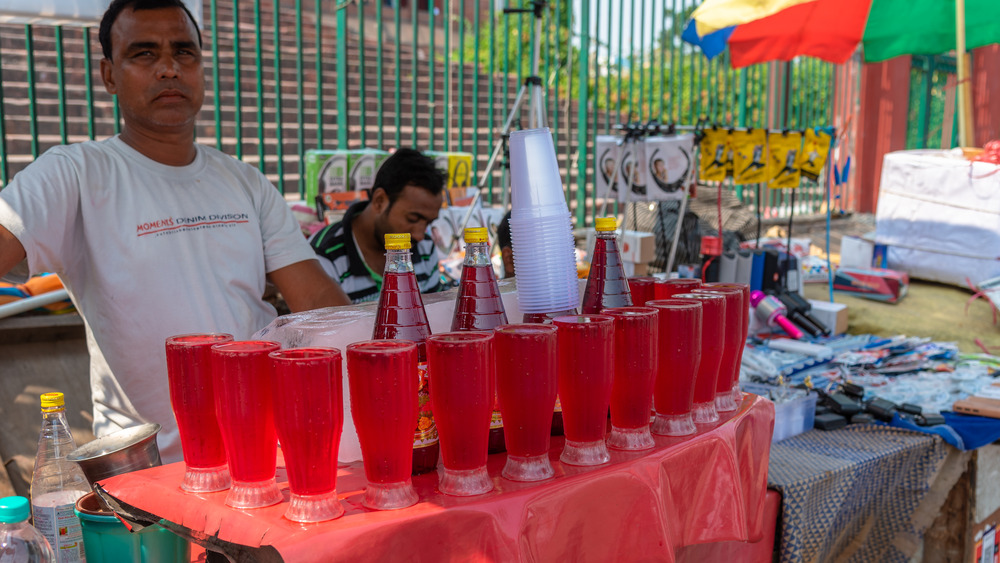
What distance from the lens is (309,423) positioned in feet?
2.87

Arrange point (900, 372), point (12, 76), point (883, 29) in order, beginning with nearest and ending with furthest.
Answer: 1. point (900, 372)
2. point (883, 29)
3. point (12, 76)

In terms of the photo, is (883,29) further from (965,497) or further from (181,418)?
(181,418)

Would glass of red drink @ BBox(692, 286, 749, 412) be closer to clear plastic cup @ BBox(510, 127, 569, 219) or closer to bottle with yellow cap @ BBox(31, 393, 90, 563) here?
clear plastic cup @ BBox(510, 127, 569, 219)

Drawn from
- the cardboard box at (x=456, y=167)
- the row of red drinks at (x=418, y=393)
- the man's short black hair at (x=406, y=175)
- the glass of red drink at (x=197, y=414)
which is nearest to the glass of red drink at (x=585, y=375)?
the row of red drinks at (x=418, y=393)

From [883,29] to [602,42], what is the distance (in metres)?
2.55

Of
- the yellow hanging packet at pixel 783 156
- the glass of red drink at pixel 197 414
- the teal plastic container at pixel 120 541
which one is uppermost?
the yellow hanging packet at pixel 783 156

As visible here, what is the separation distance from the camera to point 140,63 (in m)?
1.79

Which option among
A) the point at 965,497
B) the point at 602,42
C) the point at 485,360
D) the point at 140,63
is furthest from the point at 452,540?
the point at 602,42

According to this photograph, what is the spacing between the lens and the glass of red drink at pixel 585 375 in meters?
1.03

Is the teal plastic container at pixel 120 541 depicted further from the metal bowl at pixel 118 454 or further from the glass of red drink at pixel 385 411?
the glass of red drink at pixel 385 411

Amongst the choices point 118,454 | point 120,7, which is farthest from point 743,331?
point 120,7

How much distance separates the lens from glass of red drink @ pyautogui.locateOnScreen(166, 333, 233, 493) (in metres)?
0.98

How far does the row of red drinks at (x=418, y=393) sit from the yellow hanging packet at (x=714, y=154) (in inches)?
124

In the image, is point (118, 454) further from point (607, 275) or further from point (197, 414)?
point (607, 275)
